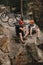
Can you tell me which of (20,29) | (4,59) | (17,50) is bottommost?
(17,50)

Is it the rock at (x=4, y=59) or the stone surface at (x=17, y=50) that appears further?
the stone surface at (x=17, y=50)

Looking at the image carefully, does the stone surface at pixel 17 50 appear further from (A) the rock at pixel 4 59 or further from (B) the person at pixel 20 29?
(B) the person at pixel 20 29

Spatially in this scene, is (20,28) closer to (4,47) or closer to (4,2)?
(4,47)

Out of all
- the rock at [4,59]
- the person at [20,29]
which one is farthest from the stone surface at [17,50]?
the person at [20,29]

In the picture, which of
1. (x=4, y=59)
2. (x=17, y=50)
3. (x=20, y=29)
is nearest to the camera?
(x=4, y=59)

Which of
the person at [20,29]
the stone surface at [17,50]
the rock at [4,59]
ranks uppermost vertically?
the person at [20,29]

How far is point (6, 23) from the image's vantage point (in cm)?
2219

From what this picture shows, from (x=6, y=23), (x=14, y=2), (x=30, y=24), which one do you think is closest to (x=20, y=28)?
(x=30, y=24)

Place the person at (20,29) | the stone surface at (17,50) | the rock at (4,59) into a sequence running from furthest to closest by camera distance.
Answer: the person at (20,29), the stone surface at (17,50), the rock at (4,59)

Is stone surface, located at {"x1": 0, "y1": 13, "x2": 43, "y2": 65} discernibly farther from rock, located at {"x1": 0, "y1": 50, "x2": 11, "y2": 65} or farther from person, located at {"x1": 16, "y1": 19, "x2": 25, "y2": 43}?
person, located at {"x1": 16, "y1": 19, "x2": 25, "y2": 43}

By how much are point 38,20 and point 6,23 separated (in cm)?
482

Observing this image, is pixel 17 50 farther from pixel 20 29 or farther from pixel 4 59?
pixel 4 59

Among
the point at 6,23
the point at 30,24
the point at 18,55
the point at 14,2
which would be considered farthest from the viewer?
the point at 14,2

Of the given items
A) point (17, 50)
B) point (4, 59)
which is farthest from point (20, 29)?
point (4, 59)
